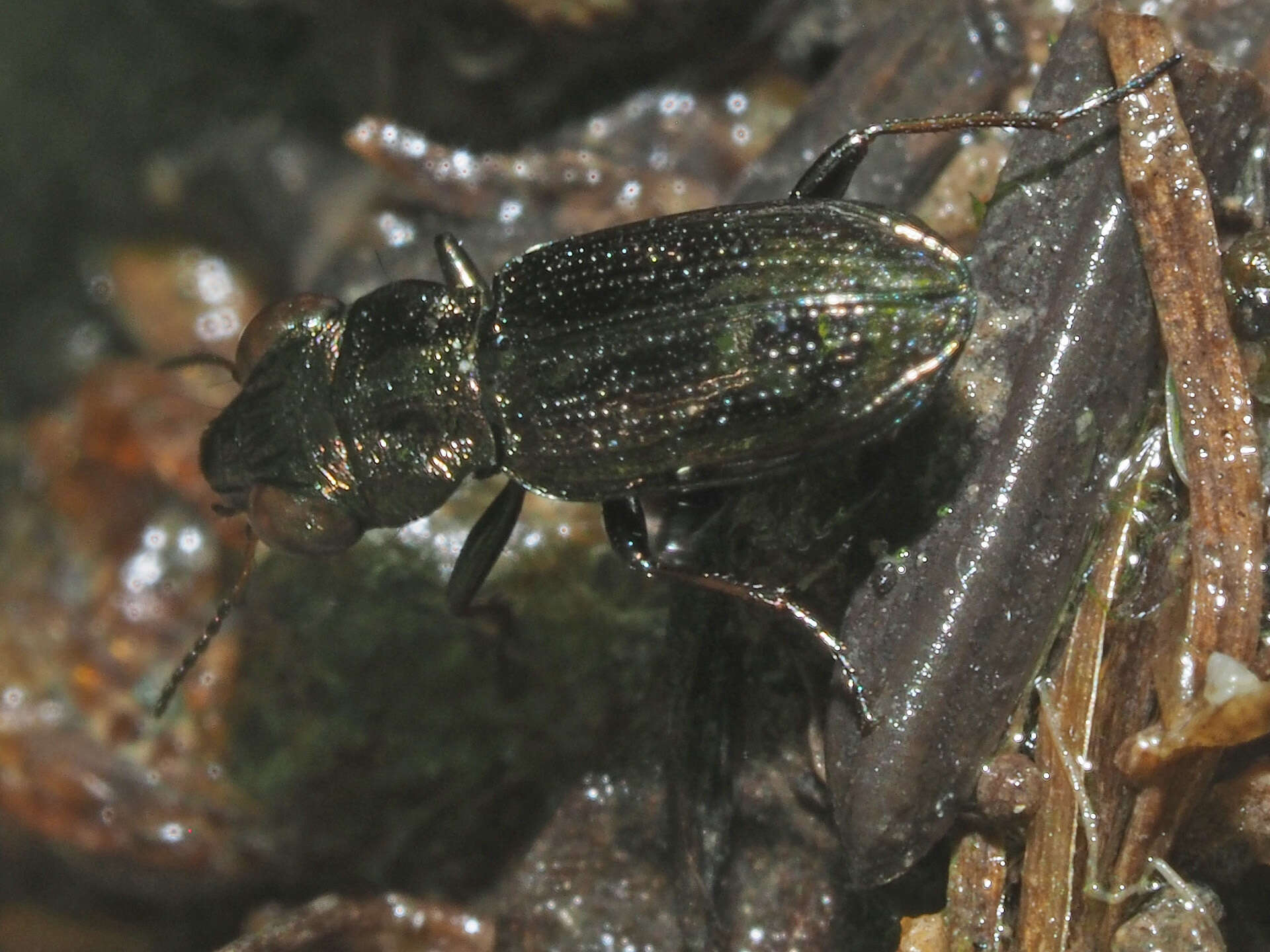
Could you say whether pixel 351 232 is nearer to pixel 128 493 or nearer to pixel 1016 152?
pixel 128 493

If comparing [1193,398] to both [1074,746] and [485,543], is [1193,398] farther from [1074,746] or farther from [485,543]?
[485,543]

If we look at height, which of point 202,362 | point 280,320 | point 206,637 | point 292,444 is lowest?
point 206,637

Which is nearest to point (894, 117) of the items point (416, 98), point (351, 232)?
point (416, 98)

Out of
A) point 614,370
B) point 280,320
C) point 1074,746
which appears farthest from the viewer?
point 280,320

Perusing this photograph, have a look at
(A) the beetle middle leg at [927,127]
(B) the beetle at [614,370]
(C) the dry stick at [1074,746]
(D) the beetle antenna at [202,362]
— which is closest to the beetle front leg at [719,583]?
(B) the beetle at [614,370]

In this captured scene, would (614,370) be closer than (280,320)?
Yes

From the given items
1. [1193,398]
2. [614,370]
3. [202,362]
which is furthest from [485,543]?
[1193,398]
